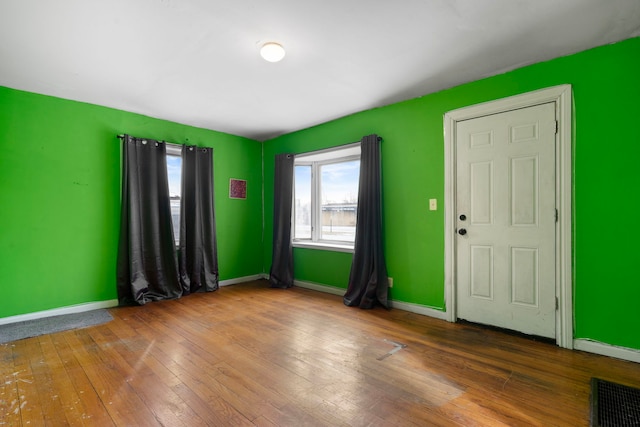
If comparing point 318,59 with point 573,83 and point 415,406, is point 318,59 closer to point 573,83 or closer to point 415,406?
point 573,83

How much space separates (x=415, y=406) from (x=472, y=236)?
1895mm

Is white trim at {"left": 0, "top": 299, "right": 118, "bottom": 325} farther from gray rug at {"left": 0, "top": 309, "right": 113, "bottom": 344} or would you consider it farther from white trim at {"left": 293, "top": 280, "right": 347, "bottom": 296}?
white trim at {"left": 293, "top": 280, "right": 347, "bottom": 296}

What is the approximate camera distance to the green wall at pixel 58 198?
316 cm

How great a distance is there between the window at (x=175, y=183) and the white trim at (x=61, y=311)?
1135 mm

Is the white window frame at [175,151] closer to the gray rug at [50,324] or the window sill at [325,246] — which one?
the gray rug at [50,324]

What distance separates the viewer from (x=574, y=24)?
7.04 feet

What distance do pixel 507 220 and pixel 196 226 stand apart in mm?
3925

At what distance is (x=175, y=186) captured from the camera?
173 inches

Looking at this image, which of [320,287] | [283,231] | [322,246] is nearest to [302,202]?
[283,231]

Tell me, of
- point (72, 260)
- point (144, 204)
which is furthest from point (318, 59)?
point (72, 260)

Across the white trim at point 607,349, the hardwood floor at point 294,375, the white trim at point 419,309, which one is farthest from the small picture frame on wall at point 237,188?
the white trim at point 607,349

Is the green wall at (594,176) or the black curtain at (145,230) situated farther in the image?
the black curtain at (145,230)

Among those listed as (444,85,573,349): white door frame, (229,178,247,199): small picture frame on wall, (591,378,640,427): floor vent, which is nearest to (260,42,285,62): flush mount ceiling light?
(444,85,573,349): white door frame

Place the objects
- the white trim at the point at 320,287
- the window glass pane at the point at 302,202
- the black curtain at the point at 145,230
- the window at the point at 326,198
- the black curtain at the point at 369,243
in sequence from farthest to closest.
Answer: the window glass pane at the point at 302,202 < the window at the point at 326,198 < the white trim at the point at 320,287 < the black curtain at the point at 145,230 < the black curtain at the point at 369,243
